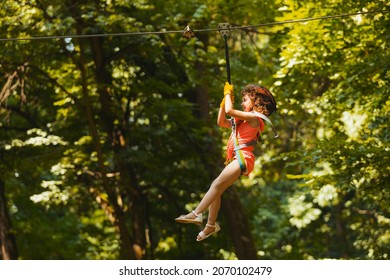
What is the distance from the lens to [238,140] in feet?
22.2

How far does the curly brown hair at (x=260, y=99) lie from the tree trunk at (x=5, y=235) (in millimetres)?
11323

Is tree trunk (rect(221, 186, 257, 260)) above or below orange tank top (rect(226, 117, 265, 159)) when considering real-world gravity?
below

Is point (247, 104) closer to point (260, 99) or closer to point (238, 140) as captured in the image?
point (260, 99)

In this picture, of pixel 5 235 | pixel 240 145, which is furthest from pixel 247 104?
pixel 5 235

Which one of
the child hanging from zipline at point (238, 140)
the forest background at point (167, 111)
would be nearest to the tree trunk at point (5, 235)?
the forest background at point (167, 111)

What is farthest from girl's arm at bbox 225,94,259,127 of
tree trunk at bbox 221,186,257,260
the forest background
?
tree trunk at bbox 221,186,257,260

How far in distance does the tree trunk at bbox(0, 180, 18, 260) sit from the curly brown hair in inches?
446

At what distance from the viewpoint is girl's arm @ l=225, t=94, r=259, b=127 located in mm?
6559

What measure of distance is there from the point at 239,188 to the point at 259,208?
1.81 meters

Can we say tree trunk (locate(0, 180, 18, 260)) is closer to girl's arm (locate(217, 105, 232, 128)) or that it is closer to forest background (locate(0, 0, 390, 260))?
forest background (locate(0, 0, 390, 260))

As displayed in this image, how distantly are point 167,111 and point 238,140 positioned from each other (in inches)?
319

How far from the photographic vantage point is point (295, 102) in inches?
541
